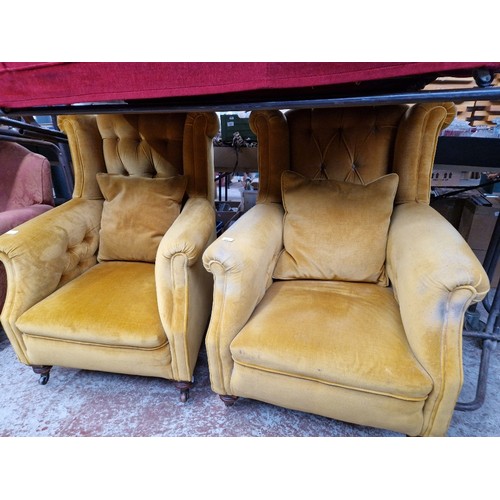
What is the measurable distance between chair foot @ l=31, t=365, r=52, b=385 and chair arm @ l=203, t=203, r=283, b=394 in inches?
29.0

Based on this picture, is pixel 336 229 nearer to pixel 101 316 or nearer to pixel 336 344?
pixel 336 344

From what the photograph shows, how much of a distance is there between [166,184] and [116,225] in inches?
11.5

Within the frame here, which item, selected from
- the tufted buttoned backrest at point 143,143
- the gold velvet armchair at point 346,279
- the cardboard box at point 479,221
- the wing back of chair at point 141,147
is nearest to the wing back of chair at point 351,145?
the gold velvet armchair at point 346,279

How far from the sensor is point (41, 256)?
3.78ft

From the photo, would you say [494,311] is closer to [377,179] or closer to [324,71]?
[377,179]

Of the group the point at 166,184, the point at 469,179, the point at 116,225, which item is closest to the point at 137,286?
the point at 116,225

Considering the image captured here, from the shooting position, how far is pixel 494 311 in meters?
1.31

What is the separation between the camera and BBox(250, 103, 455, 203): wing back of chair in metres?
1.21

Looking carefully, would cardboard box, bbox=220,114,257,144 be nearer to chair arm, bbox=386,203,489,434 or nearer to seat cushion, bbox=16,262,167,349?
seat cushion, bbox=16,262,167,349

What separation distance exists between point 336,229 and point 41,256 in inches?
44.7

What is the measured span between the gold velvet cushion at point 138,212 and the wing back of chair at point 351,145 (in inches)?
16.2

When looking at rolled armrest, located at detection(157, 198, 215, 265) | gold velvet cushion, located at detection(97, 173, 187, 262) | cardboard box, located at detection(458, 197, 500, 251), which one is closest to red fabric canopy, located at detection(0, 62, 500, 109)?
rolled armrest, located at detection(157, 198, 215, 265)

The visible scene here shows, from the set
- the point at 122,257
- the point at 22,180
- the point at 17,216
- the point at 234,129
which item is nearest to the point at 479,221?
the point at 234,129

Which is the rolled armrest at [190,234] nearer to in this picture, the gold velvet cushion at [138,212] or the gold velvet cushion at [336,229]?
the gold velvet cushion at [138,212]
